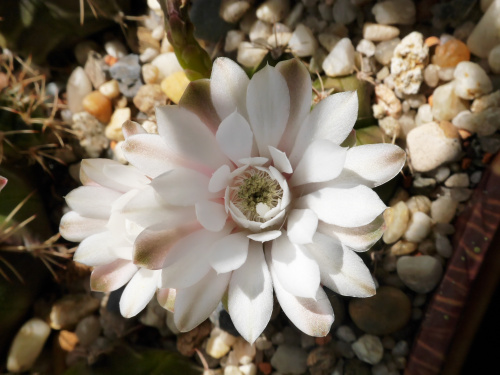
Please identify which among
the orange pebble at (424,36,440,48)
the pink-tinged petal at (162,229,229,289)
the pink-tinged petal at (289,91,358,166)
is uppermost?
the pink-tinged petal at (289,91,358,166)

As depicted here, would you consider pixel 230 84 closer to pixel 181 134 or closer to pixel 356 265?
pixel 181 134

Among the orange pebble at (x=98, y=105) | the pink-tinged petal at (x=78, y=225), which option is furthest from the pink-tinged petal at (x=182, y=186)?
the orange pebble at (x=98, y=105)

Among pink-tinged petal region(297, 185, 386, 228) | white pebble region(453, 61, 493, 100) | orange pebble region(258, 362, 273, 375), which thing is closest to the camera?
pink-tinged petal region(297, 185, 386, 228)

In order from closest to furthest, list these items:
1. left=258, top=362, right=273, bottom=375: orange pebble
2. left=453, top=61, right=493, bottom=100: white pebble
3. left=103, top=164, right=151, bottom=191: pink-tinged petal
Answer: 1. left=103, top=164, right=151, bottom=191: pink-tinged petal
2. left=453, top=61, right=493, bottom=100: white pebble
3. left=258, top=362, right=273, bottom=375: orange pebble

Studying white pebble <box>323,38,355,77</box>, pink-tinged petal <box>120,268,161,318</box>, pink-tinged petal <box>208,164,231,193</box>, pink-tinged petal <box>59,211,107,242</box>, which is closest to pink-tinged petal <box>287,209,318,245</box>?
pink-tinged petal <box>208,164,231,193</box>

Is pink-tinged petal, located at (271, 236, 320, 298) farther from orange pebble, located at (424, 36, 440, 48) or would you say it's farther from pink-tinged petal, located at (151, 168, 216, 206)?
orange pebble, located at (424, 36, 440, 48)

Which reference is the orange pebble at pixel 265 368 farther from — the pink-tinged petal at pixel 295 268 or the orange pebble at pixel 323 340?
the pink-tinged petal at pixel 295 268

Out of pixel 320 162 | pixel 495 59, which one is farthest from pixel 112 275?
pixel 495 59

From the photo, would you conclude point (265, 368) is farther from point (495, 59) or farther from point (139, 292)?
point (495, 59)
